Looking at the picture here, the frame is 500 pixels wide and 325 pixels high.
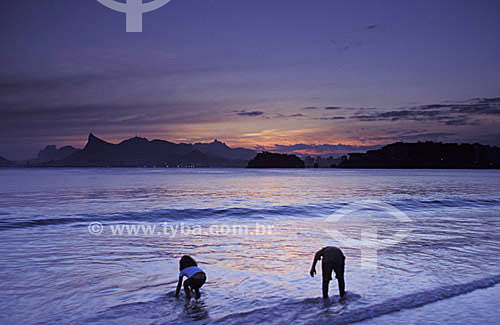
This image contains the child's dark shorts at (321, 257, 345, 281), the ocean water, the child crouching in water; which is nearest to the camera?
the ocean water

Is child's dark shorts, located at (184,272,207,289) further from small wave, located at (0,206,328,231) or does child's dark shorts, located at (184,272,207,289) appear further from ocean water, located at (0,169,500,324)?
small wave, located at (0,206,328,231)

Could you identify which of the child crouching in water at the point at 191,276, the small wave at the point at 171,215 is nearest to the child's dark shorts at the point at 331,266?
the child crouching in water at the point at 191,276

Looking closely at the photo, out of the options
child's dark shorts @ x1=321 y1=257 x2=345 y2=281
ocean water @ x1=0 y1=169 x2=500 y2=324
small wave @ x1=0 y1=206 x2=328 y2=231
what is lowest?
small wave @ x1=0 y1=206 x2=328 y2=231

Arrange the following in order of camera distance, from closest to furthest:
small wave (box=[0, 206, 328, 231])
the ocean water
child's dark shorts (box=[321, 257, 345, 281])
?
1. the ocean water
2. child's dark shorts (box=[321, 257, 345, 281])
3. small wave (box=[0, 206, 328, 231])

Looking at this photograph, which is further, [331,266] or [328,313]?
[331,266]

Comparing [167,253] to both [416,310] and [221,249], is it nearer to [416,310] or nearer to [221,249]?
[221,249]

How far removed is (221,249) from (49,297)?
5333mm

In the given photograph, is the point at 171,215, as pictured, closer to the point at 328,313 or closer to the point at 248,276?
the point at 248,276

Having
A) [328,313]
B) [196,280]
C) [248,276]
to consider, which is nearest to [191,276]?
[196,280]

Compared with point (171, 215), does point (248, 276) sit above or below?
above

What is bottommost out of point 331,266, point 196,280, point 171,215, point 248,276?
point 171,215

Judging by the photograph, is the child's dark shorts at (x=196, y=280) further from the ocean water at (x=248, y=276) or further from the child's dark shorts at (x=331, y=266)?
the child's dark shorts at (x=331, y=266)

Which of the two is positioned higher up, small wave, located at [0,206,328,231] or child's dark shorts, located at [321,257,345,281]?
child's dark shorts, located at [321,257,345,281]

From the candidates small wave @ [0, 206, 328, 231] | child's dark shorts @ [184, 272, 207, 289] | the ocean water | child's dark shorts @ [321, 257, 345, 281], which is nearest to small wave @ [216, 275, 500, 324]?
the ocean water
